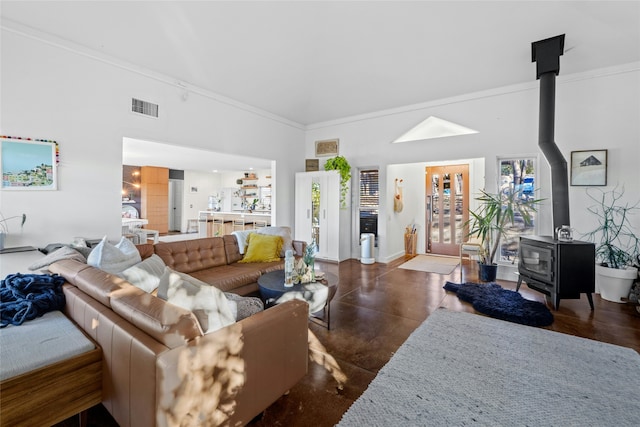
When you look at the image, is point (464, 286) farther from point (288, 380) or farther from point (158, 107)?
point (158, 107)

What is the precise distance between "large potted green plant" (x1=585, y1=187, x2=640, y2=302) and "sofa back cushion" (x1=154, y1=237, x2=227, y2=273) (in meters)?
5.06

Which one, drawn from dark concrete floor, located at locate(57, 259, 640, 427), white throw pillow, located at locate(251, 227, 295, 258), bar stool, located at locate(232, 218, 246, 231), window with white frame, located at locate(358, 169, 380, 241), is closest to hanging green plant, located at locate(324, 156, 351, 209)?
window with white frame, located at locate(358, 169, 380, 241)

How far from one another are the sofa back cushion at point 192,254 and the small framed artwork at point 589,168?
5198 millimetres

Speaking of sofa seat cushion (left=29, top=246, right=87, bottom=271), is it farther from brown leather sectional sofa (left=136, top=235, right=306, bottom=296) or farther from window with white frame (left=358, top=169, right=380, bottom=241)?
window with white frame (left=358, top=169, right=380, bottom=241)

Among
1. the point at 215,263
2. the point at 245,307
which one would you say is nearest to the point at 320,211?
the point at 215,263

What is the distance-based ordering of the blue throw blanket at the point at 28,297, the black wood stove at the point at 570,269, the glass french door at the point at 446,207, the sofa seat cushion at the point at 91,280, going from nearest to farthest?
the sofa seat cushion at the point at 91,280 < the blue throw blanket at the point at 28,297 < the black wood stove at the point at 570,269 < the glass french door at the point at 446,207

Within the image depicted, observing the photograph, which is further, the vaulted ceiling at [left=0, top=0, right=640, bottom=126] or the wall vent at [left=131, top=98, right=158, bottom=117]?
the wall vent at [left=131, top=98, right=158, bottom=117]

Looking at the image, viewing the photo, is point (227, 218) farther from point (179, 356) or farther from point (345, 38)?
point (179, 356)

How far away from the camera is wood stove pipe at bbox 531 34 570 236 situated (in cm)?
375

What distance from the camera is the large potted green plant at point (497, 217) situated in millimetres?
4480

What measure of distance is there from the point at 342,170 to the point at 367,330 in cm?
380

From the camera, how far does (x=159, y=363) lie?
116 cm

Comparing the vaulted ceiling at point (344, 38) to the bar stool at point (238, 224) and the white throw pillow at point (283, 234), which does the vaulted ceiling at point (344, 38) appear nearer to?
the white throw pillow at point (283, 234)

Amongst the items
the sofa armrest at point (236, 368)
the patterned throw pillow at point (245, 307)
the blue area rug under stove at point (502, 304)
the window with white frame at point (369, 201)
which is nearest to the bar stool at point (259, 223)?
the window with white frame at point (369, 201)
